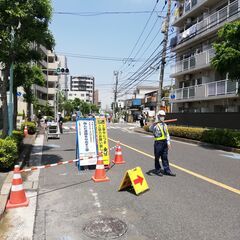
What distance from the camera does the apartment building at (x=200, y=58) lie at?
2552 cm

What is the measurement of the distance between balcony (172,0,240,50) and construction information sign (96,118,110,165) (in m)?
15.3

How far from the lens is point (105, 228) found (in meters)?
5.31

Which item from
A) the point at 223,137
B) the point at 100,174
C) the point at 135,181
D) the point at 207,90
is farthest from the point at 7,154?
the point at 207,90

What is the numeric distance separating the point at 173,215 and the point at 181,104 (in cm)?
2943

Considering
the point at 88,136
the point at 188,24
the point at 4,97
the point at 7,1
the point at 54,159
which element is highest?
the point at 188,24

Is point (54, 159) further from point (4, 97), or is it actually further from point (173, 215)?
point (173, 215)

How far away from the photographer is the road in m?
5.10

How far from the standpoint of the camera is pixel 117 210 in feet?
20.4

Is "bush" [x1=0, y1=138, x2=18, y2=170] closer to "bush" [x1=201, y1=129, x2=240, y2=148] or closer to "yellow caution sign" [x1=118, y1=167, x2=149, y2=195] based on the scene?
"yellow caution sign" [x1=118, y1=167, x2=149, y2=195]

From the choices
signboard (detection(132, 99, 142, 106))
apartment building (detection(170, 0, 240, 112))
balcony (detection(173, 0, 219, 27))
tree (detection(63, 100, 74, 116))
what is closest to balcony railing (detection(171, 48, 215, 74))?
apartment building (detection(170, 0, 240, 112))

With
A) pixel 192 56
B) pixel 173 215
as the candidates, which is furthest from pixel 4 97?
pixel 192 56

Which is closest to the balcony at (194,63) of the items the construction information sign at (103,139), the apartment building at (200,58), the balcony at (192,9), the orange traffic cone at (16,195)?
the apartment building at (200,58)

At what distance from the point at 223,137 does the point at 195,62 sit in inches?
553

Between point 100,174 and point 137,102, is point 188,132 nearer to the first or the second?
point 100,174
